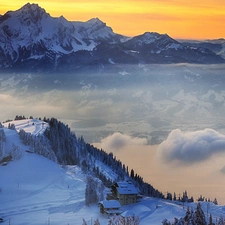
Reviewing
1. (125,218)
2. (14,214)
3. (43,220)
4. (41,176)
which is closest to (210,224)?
(125,218)

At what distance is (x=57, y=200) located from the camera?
6703 inches

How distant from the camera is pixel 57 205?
16338 centimetres

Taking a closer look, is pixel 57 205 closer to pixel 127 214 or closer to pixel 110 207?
pixel 110 207

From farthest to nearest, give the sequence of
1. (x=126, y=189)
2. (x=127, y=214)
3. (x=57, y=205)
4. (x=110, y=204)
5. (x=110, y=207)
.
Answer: (x=57, y=205), (x=126, y=189), (x=110, y=204), (x=110, y=207), (x=127, y=214)

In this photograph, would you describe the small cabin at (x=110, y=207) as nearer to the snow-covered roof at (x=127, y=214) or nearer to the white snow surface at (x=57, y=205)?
the white snow surface at (x=57, y=205)

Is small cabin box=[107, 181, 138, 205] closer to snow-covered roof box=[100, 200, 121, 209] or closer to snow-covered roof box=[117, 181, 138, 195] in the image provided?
snow-covered roof box=[117, 181, 138, 195]

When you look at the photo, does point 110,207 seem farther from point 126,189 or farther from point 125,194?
point 126,189

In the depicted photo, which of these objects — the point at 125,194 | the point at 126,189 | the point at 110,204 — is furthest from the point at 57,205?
the point at 110,204

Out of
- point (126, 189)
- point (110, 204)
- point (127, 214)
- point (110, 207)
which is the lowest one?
point (110, 207)

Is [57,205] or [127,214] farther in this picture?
[57,205]

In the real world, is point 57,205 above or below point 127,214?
below

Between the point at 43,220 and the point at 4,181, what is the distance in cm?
4954

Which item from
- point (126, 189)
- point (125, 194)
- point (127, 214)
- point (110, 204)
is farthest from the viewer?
point (126, 189)

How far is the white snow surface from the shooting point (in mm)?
143875
